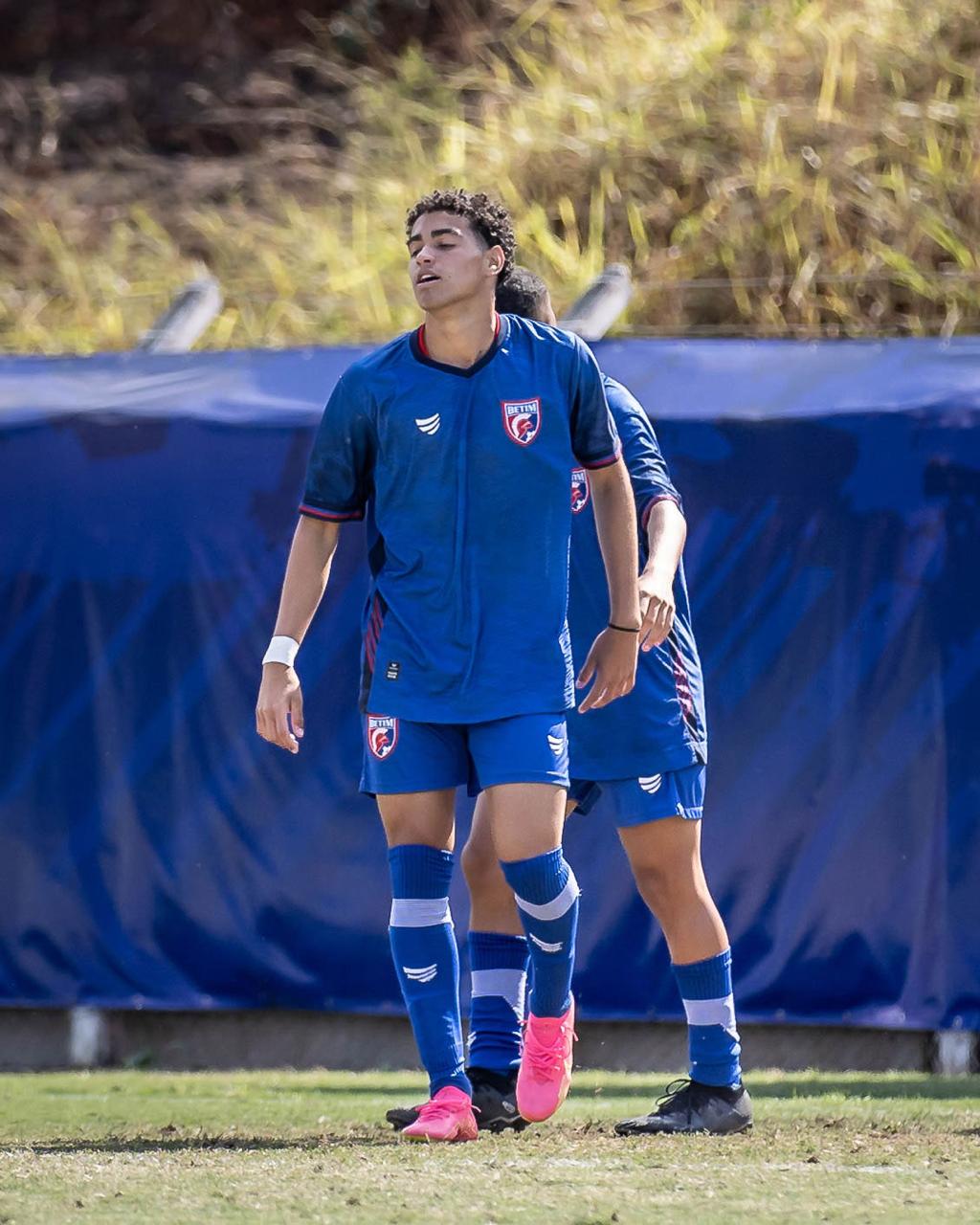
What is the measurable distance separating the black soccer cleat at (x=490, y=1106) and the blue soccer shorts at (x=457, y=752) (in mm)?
722

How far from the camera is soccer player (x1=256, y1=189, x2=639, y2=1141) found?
4.41 metres

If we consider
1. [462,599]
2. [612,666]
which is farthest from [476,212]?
[612,666]

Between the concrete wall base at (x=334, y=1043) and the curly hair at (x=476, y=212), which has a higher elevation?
the curly hair at (x=476, y=212)

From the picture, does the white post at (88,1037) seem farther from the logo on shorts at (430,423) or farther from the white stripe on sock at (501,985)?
the logo on shorts at (430,423)

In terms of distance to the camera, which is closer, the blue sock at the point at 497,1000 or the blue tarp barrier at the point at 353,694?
the blue sock at the point at 497,1000

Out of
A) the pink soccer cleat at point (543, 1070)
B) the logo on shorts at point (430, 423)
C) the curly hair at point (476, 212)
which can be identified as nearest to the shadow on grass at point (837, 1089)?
the pink soccer cleat at point (543, 1070)

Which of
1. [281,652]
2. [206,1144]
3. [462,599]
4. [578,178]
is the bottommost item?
[206,1144]

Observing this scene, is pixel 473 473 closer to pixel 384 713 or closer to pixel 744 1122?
pixel 384 713

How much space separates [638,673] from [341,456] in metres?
0.87

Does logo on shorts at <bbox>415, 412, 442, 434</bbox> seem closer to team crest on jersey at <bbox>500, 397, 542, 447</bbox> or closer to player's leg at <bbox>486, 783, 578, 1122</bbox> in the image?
team crest on jersey at <bbox>500, 397, 542, 447</bbox>

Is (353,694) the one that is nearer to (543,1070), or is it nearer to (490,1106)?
(490,1106)

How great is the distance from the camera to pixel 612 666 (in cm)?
450

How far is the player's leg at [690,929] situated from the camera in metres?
4.71

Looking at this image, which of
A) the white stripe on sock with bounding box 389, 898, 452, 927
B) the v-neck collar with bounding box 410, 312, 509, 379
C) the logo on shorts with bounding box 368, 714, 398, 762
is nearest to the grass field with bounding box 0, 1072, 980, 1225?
the white stripe on sock with bounding box 389, 898, 452, 927
